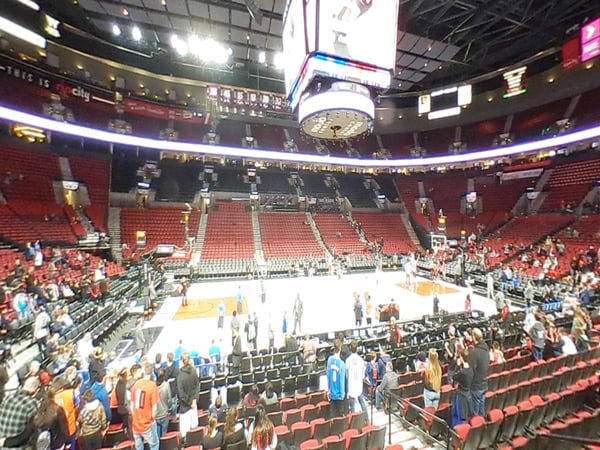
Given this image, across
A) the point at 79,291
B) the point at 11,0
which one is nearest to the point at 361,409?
the point at 79,291

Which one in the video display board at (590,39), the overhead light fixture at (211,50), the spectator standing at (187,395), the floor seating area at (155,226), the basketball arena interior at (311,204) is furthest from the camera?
the floor seating area at (155,226)

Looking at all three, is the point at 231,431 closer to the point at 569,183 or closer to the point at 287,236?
the point at 287,236

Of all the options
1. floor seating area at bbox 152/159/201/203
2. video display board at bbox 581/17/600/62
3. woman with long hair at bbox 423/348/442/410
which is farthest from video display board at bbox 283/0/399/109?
floor seating area at bbox 152/159/201/203

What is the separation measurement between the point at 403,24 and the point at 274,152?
15.9 metres

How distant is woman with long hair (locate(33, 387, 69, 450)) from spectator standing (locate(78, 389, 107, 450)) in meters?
0.29

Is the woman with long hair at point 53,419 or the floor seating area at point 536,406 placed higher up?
the woman with long hair at point 53,419

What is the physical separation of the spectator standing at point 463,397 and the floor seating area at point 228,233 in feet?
61.3

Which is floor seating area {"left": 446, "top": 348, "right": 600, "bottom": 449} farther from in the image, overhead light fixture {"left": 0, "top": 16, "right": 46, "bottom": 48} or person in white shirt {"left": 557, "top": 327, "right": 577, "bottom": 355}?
overhead light fixture {"left": 0, "top": 16, "right": 46, "bottom": 48}

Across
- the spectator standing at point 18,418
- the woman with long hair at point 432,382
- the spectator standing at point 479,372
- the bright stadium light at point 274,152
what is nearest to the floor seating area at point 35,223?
the bright stadium light at point 274,152

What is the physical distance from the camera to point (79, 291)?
1117 centimetres

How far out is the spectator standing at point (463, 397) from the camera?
14.6ft

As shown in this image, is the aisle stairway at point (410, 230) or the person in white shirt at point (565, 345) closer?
the person in white shirt at point (565, 345)

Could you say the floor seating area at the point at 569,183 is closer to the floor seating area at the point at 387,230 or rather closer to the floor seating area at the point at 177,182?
the floor seating area at the point at 387,230

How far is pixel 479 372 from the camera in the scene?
14.6 feet
